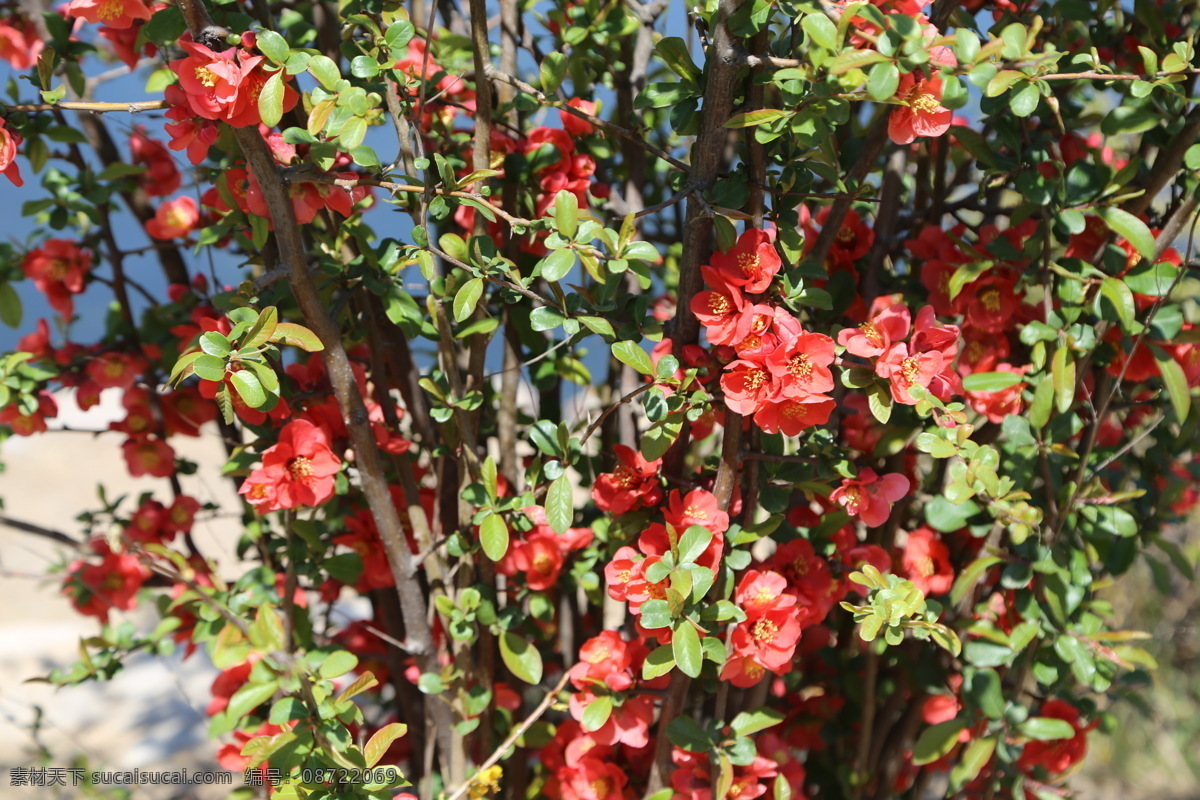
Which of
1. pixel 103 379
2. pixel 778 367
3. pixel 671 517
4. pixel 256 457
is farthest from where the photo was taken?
pixel 103 379

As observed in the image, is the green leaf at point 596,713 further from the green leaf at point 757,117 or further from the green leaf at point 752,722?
the green leaf at point 757,117

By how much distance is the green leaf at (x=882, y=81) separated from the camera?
60 centimetres

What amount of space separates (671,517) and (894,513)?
358 millimetres

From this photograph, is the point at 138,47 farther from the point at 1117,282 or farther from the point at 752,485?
the point at 1117,282

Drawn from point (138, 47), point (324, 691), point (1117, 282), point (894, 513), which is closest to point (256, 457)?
point (324, 691)

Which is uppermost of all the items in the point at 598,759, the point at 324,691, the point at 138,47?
the point at 138,47

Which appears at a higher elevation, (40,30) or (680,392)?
(40,30)

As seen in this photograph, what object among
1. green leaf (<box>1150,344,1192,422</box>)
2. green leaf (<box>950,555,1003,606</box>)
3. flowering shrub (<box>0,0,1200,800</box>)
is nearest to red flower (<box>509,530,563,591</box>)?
flowering shrub (<box>0,0,1200,800</box>)

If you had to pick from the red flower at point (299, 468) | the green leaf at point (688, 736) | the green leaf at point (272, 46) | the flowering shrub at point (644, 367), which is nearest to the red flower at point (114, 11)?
the flowering shrub at point (644, 367)

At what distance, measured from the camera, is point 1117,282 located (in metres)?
0.88

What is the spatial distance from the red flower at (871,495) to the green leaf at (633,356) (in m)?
0.22

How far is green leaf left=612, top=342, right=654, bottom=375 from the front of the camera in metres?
0.75

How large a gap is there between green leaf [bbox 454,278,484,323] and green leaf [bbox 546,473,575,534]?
18 cm

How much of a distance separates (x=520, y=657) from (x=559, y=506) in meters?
0.24
